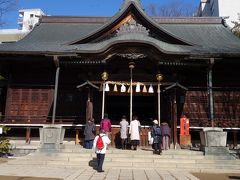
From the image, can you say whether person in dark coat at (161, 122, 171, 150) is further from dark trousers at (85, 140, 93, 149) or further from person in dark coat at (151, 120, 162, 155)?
dark trousers at (85, 140, 93, 149)

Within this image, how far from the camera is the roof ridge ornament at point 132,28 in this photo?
16.8m

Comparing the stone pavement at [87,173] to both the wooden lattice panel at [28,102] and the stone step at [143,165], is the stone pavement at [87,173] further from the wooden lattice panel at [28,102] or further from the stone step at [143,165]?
the wooden lattice panel at [28,102]

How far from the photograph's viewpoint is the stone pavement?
30.7 feet

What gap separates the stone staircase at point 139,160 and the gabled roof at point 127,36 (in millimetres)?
5161

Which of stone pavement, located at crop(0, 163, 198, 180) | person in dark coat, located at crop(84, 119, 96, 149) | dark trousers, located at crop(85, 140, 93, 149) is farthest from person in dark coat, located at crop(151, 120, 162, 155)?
dark trousers, located at crop(85, 140, 93, 149)

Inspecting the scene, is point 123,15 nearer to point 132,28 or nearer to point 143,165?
point 132,28

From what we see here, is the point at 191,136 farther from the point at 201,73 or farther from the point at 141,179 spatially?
the point at 141,179

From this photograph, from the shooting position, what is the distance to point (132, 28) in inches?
669

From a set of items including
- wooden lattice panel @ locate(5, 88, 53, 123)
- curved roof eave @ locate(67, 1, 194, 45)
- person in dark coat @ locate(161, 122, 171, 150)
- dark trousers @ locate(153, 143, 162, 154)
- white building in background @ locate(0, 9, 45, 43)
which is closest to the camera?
dark trousers @ locate(153, 143, 162, 154)

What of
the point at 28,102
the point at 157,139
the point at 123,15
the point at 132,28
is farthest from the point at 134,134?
the point at 123,15

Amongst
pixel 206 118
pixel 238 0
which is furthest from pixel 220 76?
pixel 238 0

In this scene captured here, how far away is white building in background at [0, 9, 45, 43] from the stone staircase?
27.2 metres

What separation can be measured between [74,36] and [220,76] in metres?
10.4

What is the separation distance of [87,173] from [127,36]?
8.07 m
